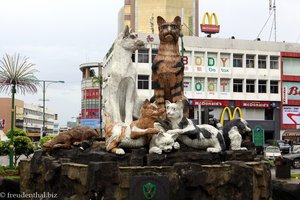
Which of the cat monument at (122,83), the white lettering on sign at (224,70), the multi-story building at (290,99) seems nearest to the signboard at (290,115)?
the multi-story building at (290,99)

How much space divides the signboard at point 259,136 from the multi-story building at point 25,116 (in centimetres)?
4266

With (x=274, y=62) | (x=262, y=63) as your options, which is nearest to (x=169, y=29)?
(x=262, y=63)

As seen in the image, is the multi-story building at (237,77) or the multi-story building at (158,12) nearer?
the multi-story building at (237,77)

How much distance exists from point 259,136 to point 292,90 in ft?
27.5

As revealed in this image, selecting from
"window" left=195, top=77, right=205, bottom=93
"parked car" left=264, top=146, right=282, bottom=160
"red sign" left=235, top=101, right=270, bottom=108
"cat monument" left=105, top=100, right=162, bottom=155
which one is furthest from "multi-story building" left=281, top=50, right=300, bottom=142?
"cat monument" left=105, top=100, right=162, bottom=155

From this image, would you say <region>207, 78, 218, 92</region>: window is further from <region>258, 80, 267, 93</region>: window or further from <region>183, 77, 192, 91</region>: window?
<region>258, 80, 267, 93</region>: window

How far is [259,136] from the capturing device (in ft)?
126

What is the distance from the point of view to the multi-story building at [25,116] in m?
72.9

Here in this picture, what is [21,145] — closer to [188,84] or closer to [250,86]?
[188,84]

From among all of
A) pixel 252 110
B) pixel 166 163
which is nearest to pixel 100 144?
pixel 166 163

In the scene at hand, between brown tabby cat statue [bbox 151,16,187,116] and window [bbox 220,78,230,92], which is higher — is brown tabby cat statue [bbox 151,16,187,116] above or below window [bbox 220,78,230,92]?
below

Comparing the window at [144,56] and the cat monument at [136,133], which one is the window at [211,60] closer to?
the window at [144,56]

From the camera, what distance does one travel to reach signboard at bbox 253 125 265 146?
3618 cm

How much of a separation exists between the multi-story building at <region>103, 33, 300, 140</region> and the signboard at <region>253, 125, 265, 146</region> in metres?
1.09
